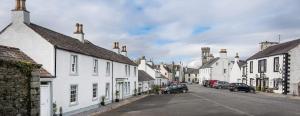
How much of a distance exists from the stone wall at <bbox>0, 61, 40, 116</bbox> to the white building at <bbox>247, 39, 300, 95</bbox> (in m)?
42.7

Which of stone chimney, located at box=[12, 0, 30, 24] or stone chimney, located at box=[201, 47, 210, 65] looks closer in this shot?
stone chimney, located at box=[12, 0, 30, 24]

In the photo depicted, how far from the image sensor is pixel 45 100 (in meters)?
21.4

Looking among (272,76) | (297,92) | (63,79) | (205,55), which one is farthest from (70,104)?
(205,55)

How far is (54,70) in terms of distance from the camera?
22766mm

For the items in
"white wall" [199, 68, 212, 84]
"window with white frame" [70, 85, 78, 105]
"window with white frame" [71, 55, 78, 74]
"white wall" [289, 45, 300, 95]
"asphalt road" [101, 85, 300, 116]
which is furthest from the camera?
"white wall" [199, 68, 212, 84]

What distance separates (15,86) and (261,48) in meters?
64.1

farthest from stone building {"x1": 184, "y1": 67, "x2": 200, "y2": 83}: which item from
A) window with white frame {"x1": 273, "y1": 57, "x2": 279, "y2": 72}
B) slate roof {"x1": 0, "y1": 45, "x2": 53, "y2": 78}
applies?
slate roof {"x1": 0, "y1": 45, "x2": 53, "y2": 78}

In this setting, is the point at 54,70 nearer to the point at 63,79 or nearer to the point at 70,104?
the point at 63,79

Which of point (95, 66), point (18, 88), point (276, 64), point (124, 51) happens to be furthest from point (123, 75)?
point (18, 88)

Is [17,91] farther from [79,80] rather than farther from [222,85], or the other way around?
[222,85]

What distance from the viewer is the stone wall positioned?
11.4 m

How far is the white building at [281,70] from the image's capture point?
51.7m

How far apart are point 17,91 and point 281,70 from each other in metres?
46.6

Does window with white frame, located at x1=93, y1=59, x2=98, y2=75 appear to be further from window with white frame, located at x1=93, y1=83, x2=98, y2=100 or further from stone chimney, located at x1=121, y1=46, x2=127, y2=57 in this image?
stone chimney, located at x1=121, y1=46, x2=127, y2=57
